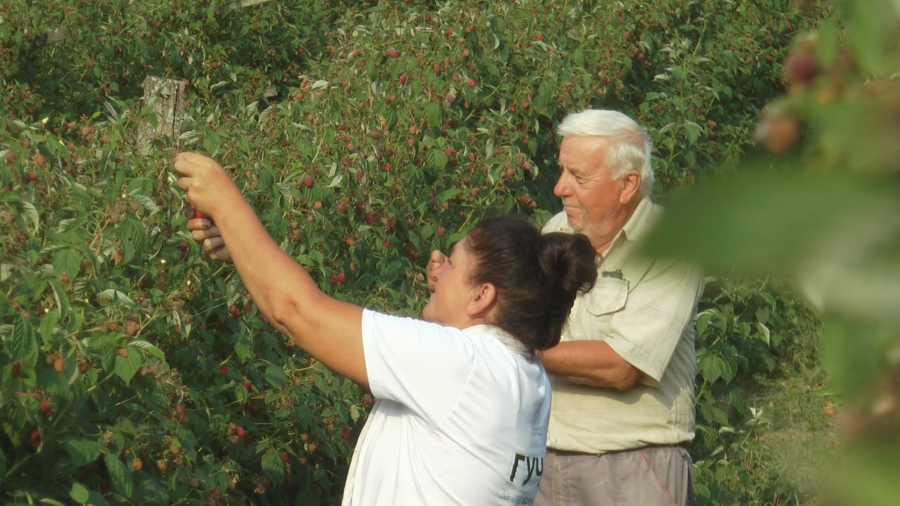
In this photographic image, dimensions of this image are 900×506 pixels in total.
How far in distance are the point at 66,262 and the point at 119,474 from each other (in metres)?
0.46

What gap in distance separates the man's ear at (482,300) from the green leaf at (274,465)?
41.9 inches

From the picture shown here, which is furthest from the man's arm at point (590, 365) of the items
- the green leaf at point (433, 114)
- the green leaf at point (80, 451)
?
the green leaf at point (433, 114)

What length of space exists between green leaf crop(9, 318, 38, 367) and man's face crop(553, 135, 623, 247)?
6.01 ft

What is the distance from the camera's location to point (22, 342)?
1.99m

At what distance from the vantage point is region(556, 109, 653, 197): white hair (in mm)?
3439

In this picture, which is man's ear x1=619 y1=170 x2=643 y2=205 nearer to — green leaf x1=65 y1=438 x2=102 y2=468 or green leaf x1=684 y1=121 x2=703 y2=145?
green leaf x1=65 y1=438 x2=102 y2=468

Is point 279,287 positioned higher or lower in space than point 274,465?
higher

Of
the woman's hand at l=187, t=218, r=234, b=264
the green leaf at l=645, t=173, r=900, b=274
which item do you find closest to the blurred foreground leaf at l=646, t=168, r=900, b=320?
the green leaf at l=645, t=173, r=900, b=274

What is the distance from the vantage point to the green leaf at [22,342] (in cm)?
198

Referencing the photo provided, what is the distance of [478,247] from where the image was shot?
2.38 meters

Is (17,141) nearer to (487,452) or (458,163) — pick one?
(487,452)

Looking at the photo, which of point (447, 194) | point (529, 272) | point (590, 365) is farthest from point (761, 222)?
point (447, 194)

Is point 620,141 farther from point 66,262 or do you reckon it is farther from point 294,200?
point 66,262

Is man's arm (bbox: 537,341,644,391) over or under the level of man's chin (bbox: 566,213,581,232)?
under
